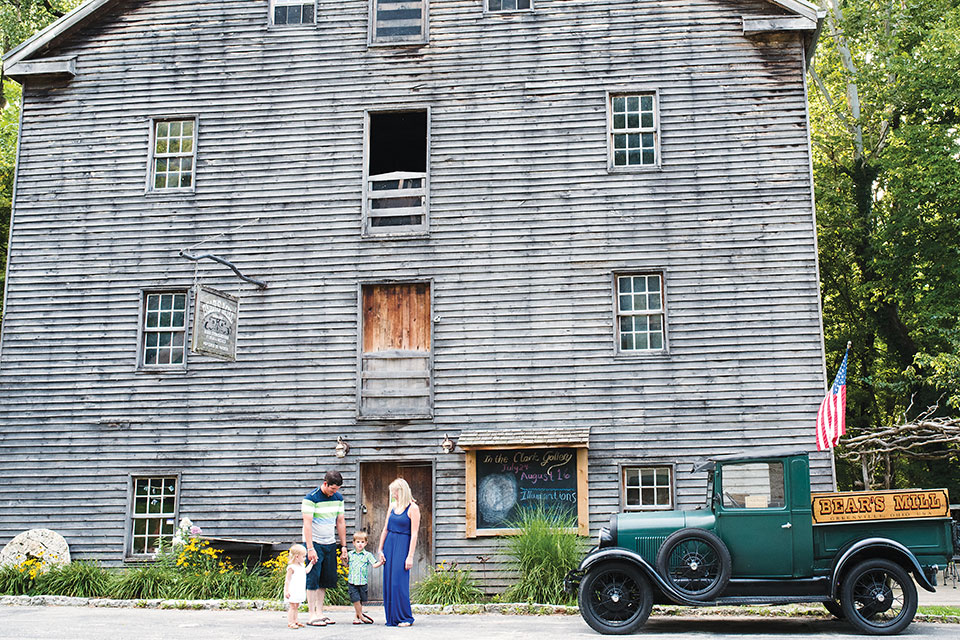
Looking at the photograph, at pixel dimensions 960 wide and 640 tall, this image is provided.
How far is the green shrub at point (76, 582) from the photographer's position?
1530 cm

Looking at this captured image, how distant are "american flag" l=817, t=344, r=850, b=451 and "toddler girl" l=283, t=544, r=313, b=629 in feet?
25.4

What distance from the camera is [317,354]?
16719 mm

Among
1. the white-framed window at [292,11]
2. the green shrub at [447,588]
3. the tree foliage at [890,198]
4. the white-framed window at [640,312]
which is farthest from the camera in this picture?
the tree foliage at [890,198]

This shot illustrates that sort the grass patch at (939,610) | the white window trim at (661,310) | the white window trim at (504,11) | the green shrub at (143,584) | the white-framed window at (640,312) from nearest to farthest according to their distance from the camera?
the grass patch at (939,610) < the green shrub at (143,584) < the white window trim at (661,310) < the white-framed window at (640,312) < the white window trim at (504,11)

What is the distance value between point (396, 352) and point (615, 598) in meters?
6.79

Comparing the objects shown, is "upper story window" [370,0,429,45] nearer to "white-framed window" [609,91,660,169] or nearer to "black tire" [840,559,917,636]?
"white-framed window" [609,91,660,169]

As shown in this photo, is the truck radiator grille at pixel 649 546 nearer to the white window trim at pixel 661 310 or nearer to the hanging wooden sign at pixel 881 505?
the hanging wooden sign at pixel 881 505

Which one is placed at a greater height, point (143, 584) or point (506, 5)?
point (506, 5)

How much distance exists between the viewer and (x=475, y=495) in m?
15.8

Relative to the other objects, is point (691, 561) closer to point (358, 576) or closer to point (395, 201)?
point (358, 576)


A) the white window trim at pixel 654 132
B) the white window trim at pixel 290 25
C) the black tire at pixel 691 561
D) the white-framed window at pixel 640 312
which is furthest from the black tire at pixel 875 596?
the white window trim at pixel 290 25

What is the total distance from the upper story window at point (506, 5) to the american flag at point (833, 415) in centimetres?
866

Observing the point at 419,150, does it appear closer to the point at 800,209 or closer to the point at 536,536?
the point at 800,209

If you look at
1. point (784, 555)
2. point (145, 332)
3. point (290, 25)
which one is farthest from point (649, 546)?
point (290, 25)
